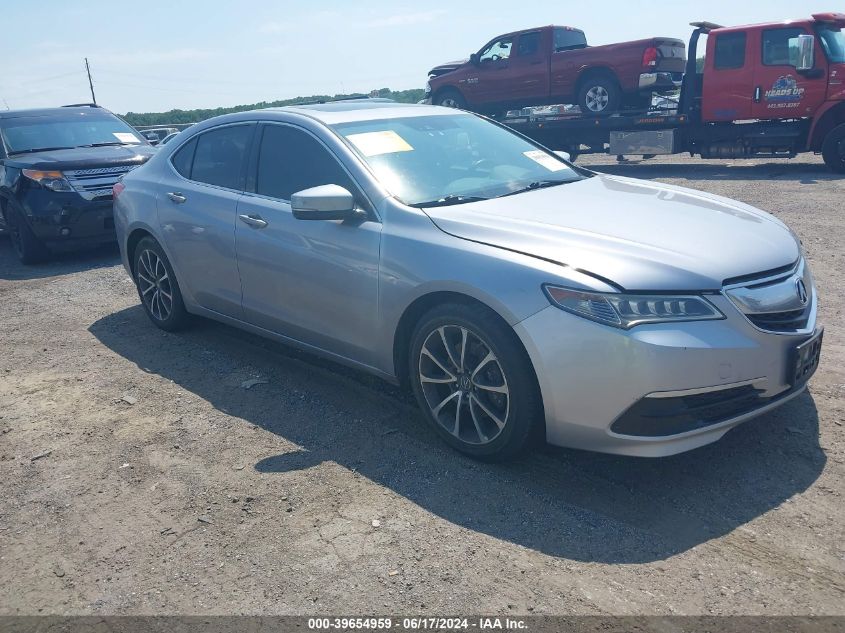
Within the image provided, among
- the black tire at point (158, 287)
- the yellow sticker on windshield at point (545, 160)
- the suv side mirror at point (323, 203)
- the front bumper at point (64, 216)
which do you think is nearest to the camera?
the suv side mirror at point (323, 203)

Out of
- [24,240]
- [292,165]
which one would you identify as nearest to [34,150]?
[24,240]

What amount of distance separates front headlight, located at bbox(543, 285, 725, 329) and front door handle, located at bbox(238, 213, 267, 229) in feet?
7.19

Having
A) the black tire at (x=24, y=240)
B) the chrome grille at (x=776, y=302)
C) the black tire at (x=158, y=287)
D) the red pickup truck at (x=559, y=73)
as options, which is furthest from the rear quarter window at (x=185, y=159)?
the red pickup truck at (x=559, y=73)

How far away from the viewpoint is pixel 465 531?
3.25 meters

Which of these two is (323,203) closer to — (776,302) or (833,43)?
(776,302)

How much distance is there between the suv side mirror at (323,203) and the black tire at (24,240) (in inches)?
243

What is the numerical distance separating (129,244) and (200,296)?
1.10 metres

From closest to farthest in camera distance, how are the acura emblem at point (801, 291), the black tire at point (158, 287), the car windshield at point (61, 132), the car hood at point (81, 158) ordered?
the acura emblem at point (801, 291)
the black tire at point (158, 287)
the car hood at point (81, 158)
the car windshield at point (61, 132)

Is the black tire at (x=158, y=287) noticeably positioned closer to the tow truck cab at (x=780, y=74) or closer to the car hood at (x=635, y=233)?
the car hood at (x=635, y=233)

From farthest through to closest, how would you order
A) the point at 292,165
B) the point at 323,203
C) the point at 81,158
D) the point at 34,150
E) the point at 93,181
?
the point at 34,150 < the point at 81,158 < the point at 93,181 < the point at 292,165 < the point at 323,203

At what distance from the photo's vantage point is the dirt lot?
2881 mm

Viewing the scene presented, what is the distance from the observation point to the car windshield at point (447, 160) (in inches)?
168

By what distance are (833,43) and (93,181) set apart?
462 inches

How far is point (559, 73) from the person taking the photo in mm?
16375
